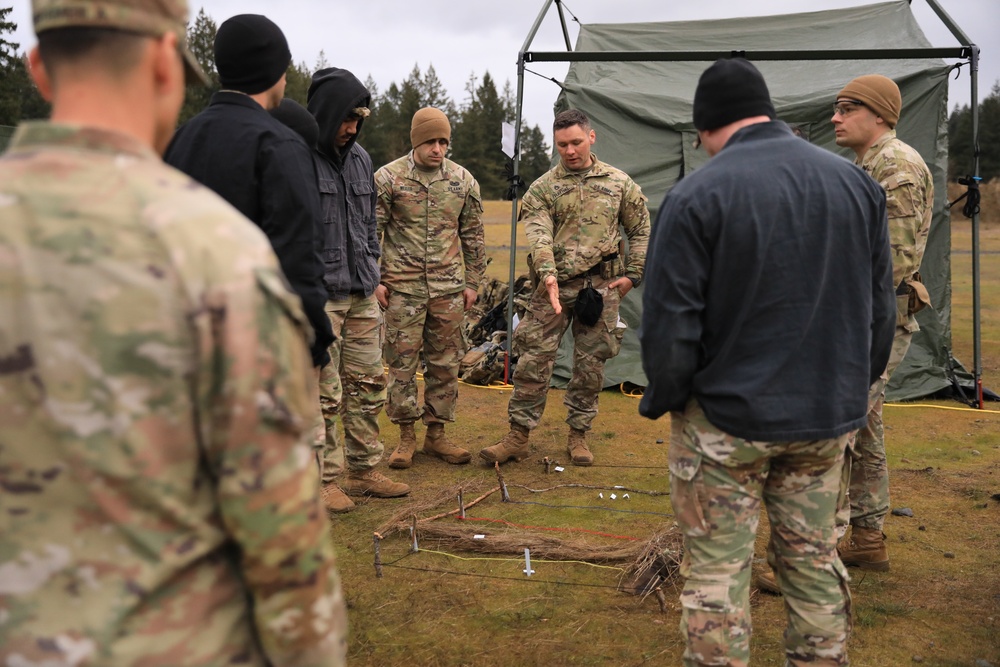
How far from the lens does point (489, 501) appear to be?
16.2ft

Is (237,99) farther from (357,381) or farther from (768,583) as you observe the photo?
(768,583)

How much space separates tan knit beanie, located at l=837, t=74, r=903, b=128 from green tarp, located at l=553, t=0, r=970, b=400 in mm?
3636

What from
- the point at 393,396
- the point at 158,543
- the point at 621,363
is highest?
the point at 158,543

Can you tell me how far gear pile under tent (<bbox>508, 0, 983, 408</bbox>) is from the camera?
280 inches

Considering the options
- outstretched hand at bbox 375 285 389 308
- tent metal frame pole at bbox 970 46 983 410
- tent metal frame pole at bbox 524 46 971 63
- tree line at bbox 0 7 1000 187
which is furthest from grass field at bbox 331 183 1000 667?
tree line at bbox 0 7 1000 187

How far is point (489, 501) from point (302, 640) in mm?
3733

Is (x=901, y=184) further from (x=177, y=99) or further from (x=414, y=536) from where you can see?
(x=177, y=99)

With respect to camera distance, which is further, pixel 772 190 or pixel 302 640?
pixel 772 190

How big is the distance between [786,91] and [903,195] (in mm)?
4284

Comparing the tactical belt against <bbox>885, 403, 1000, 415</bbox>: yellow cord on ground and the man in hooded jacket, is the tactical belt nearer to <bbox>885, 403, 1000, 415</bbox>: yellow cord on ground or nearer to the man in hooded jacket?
the man in hooded jacket

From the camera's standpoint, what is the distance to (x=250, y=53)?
113 inches

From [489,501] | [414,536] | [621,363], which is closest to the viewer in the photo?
[414,536]

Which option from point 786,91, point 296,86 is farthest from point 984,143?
point 786,91

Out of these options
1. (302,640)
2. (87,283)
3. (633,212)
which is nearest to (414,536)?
(633,212)
